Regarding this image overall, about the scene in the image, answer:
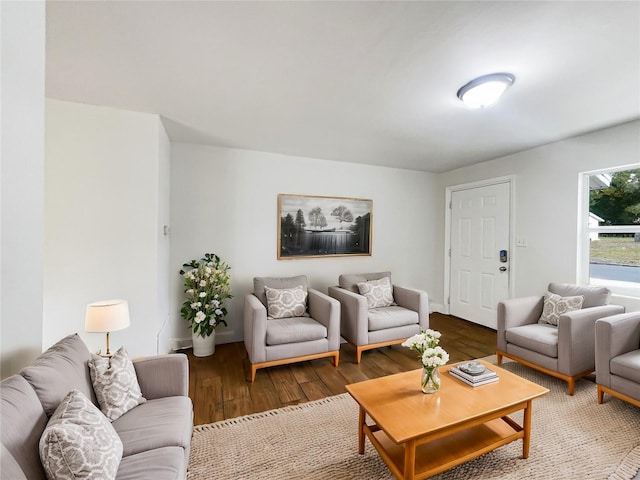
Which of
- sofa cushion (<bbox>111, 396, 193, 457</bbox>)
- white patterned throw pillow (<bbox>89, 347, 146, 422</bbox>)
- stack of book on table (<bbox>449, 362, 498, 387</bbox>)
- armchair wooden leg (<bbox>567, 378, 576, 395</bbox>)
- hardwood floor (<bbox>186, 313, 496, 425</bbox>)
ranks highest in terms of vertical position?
white patterned throw pillow (<bbox>89, 347, 146, 422</bbox>)

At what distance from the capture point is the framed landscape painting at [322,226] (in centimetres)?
367

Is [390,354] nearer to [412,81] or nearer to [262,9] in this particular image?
[412,81]

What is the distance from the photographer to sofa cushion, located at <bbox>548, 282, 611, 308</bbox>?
8.52ft

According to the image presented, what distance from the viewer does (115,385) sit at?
4.58 ft

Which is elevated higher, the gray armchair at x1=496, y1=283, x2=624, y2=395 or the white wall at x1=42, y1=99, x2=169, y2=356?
the white wall at x1=42, y1=99, x2=169, y2=356

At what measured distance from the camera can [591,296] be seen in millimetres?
2650

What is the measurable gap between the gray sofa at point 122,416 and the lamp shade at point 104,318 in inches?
12.7

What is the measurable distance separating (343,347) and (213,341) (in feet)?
4.78

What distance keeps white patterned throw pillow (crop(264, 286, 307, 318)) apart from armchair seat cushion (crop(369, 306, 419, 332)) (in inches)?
29.1

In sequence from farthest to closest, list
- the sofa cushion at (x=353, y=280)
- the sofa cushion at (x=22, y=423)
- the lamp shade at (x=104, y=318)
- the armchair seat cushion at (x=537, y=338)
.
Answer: the sofa cushion at (x=353, y=280) → the armchair seat cushion at (x=537, y=338) → the lamp shade at (x=104, y=318) → the sofa cushion at (x=22, y=423)

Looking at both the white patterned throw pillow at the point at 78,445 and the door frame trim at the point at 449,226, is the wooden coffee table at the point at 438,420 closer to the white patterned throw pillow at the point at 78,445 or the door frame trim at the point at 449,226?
the white patterned throw pillow at the point at 78,445

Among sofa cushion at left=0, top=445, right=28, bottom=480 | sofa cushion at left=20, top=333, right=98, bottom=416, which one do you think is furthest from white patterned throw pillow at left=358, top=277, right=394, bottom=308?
sofa cushion at left=0, top=445, right=28, bottom=480

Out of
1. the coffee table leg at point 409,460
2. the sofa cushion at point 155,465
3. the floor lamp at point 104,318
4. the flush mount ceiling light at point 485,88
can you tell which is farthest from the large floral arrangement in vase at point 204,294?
the flush mount ceiling light at point 485,88

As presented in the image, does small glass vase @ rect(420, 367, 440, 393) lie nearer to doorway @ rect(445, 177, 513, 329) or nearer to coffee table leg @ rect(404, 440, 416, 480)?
coffee table leg @ rect(404, 440, 416, 480)
